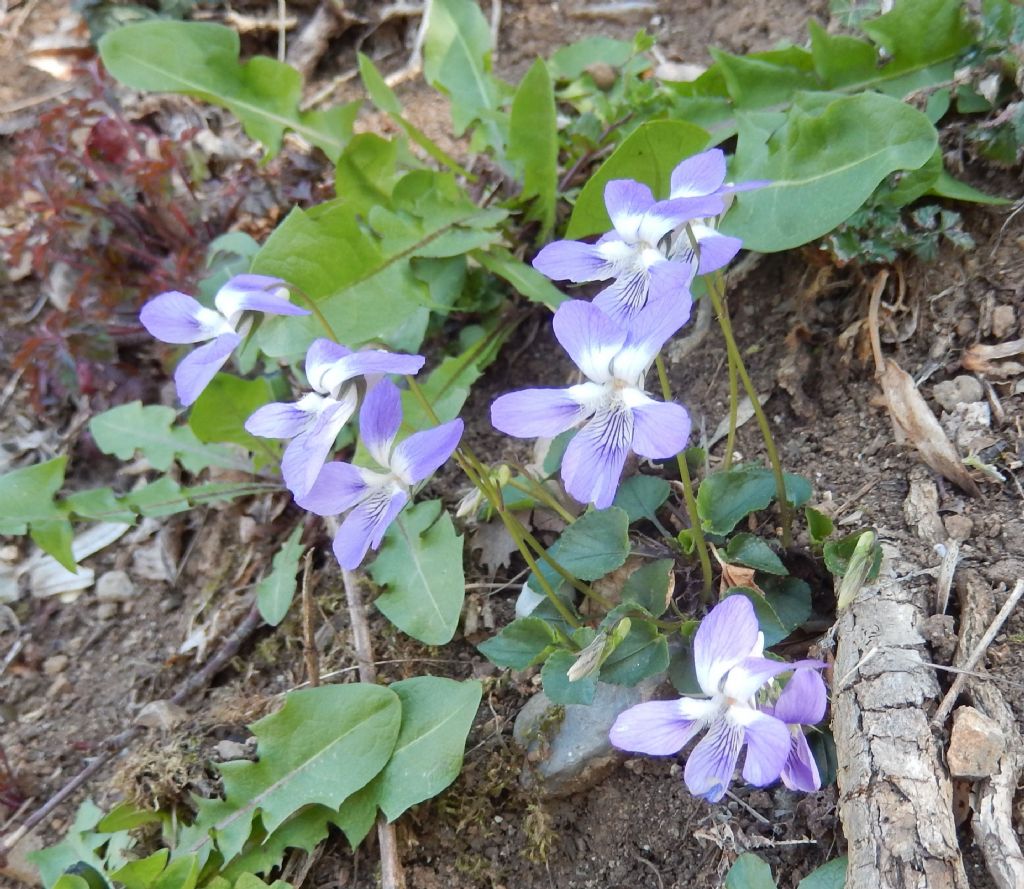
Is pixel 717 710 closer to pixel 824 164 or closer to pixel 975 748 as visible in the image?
pixel 975 748

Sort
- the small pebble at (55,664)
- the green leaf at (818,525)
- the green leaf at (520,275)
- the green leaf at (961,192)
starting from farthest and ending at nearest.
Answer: the small pebble at (55,664) < the green leaf at (520,275) < the green leaf at (961,192) < the green leaf at (818,525)

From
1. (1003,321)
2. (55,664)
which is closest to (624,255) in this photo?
(1003,321)

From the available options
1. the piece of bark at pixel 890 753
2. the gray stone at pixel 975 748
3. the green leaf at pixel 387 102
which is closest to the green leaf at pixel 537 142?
the green leaf at pixel 387 102

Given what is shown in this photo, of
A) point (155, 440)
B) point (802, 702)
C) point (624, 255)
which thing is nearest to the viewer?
point (802, 702)

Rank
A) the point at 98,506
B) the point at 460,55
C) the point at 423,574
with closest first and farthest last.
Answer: the point at 423,574 → the point at 98,506 → the point at 460,55

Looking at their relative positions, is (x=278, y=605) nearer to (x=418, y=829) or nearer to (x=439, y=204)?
(x=418, y=829)

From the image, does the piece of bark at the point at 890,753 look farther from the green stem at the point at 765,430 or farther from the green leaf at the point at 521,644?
the green leaf at the point at 521,644
